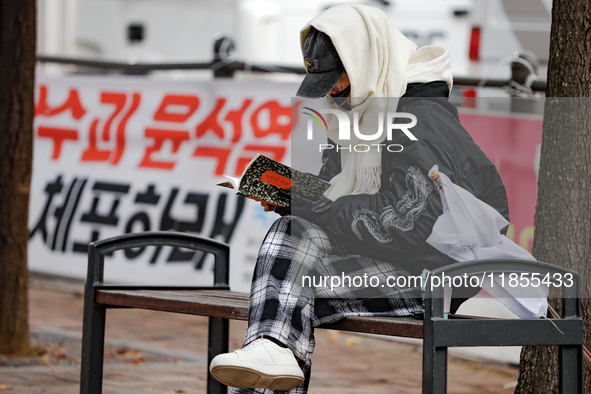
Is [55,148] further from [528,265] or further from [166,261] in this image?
[528,265]

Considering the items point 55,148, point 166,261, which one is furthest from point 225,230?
point 55,148

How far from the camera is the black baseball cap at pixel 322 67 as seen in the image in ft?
8.34

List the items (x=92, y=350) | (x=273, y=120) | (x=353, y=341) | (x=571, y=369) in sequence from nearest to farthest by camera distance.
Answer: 1. (x=571, y=369)
2. (x=92, y=350)
3. (x=353, y=341)
4. (x=273, y=120)

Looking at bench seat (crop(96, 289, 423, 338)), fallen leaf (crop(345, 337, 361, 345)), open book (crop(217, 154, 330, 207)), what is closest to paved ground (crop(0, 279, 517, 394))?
fallen leaf (crop(345, 337, 361, 345))

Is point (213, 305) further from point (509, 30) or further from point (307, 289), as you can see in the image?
point (509, 30)

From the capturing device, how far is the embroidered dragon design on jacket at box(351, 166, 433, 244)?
2293 mm

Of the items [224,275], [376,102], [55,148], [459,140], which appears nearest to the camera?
[459,140]

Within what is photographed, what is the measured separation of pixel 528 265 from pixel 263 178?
2.82 ft

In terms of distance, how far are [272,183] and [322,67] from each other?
458 millimetres

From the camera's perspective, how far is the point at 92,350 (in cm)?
297

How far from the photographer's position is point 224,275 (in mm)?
3383

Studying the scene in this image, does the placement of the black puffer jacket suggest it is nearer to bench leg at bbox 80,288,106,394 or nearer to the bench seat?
the bench seat

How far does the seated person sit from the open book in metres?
0.04

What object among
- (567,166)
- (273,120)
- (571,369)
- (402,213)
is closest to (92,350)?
(402,213)
